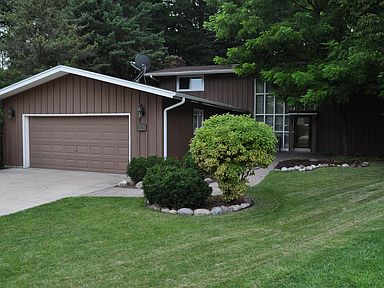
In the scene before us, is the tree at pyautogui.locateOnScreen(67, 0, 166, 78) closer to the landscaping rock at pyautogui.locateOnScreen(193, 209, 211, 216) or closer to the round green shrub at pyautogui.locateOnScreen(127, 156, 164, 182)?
the round green shrub at pyautogui.locateOnScreen(127, 156, 164, 182)

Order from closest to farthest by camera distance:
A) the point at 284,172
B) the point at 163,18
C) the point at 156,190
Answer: the point at 156,190 → the point at 284,172 → the point at 163,18

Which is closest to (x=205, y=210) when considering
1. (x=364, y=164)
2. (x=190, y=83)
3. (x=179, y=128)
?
(x=179, y=128)

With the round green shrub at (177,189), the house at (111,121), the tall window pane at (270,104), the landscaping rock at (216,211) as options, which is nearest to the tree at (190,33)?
the tall window pane at (270,104)

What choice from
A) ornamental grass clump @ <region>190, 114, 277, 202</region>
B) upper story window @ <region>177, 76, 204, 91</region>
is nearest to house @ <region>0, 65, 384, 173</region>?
upper story window @ <region>177, 76, 204, 91</region>

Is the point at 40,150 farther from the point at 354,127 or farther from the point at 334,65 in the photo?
the point at 354,127

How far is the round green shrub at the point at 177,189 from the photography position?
6988 millimetres

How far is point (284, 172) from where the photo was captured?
37.7 feet

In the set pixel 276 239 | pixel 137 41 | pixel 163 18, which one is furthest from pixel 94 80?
pixel 163 18

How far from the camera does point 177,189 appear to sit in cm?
701

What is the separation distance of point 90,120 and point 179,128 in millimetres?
2990

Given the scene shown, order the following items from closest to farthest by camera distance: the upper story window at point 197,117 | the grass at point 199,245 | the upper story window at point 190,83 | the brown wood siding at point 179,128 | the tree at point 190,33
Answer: the grass at point 199,245
the brown wood siding at point 179,128
the upper story window at point 197,117
the upper story window at point 190,83
the tree at point 190,33

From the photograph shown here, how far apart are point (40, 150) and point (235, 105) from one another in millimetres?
8731

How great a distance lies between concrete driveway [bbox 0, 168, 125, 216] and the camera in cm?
823

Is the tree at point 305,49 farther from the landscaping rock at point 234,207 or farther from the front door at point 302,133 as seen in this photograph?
the landscaping rock at point 234,207
